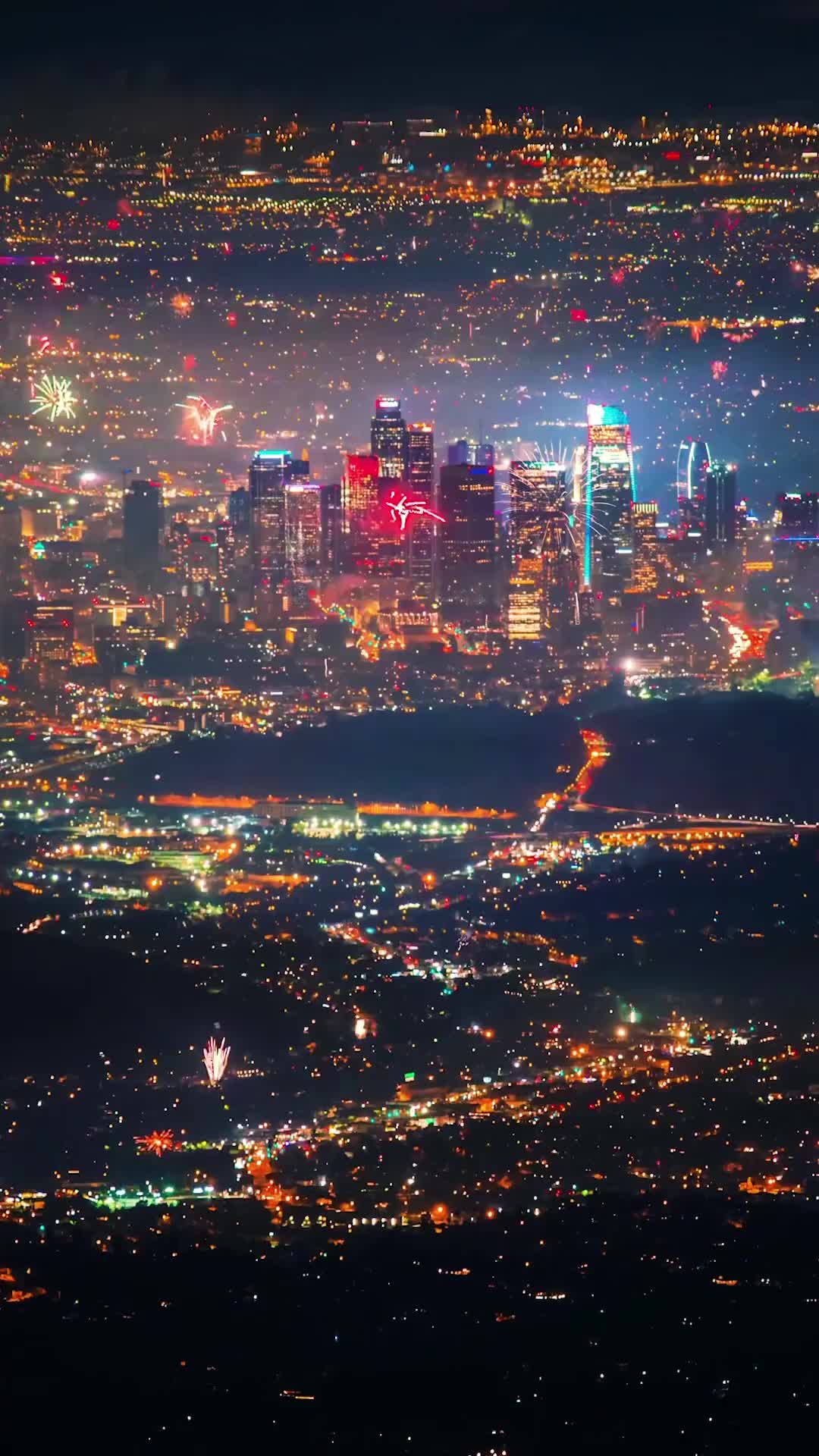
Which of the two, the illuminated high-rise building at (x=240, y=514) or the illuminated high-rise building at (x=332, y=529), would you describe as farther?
the illuminated high-rise building at (x=240, y=514)

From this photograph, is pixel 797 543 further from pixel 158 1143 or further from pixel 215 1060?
pixel 158 1143

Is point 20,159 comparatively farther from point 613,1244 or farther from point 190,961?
point 613,1244

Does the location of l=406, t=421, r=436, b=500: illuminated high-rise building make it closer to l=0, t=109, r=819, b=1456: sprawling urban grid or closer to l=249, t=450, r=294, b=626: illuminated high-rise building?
l=0, t=109, r=819, b=1456: sprawling urban grid

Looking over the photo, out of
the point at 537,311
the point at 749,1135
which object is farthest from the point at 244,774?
the point at 749,1135

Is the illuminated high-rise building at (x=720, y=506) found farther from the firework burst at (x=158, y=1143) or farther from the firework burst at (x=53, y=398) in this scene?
the firework burst at (x=158, y=1143)

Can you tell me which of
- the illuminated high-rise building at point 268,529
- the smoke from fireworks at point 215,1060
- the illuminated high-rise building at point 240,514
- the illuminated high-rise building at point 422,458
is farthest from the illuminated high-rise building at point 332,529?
the smoke from fireworks at point 215,1060
